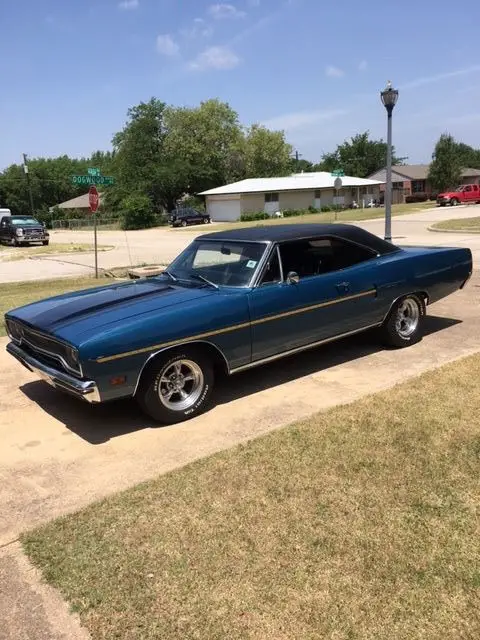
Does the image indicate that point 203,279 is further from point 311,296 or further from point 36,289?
point 36,289

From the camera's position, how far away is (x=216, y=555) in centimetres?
279

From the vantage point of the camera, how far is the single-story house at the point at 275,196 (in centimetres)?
5397

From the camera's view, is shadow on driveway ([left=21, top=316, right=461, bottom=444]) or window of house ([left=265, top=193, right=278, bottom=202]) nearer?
shadow on driveway ([left=21, top=316, right=461, bottom=444])

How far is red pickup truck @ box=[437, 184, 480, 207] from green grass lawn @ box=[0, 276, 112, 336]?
132ft

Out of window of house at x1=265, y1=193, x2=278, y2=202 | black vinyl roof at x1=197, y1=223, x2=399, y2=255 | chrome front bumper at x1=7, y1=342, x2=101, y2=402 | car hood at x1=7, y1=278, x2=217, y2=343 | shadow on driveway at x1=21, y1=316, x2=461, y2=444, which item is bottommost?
shadow on driveway at x1=21, y1=316, x2=461, y2=444

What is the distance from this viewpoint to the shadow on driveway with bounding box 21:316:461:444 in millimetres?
4453

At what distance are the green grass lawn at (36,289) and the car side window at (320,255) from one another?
5.70 m

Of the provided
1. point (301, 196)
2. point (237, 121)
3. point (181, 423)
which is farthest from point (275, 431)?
point (237, 121)

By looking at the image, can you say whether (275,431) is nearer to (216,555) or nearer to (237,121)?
(216,555)

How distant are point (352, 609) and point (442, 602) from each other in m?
0.38

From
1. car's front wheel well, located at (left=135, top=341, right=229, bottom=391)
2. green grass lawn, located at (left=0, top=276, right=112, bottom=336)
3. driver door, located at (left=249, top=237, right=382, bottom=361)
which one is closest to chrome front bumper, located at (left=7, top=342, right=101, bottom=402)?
car's front wheel well, located at (left=135, top=341, right=229, bottom=391)

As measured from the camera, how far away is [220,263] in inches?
206

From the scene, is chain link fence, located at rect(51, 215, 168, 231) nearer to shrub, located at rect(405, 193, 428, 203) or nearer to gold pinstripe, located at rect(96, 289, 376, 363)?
shrub, located at rect(405, 193, 428, 203)

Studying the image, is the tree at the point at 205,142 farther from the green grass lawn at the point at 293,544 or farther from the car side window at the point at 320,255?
the green grass lawn at the point at 293,544
